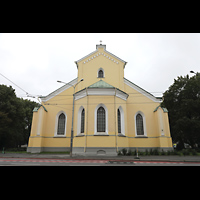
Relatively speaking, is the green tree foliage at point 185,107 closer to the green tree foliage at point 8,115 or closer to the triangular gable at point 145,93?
the triangular gable at point 145,93

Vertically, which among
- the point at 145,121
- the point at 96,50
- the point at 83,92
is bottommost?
the point at 145,121

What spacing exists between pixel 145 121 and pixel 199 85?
14007 mm

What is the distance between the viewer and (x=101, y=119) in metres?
19.4

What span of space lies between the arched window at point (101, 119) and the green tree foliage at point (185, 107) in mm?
16079

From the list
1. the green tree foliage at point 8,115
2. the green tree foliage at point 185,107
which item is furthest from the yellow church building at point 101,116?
the green tree foliage at point 8,115

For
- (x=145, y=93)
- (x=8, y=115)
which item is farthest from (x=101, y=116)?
(x=8, y=115)

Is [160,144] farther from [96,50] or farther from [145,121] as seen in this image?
[96,50]

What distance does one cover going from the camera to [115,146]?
1809 centimetres

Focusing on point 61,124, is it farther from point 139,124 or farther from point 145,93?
point 145,93

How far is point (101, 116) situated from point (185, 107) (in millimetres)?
17917

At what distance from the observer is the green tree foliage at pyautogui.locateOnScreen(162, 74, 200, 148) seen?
2727 cm

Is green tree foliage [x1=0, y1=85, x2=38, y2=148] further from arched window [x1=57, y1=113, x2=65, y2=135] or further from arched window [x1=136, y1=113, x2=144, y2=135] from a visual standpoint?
arched window [x1=136, y1=113, x2=144, y2=135]

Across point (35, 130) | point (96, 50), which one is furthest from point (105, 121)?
point (96, 50)

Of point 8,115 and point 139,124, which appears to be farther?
point 8,115
